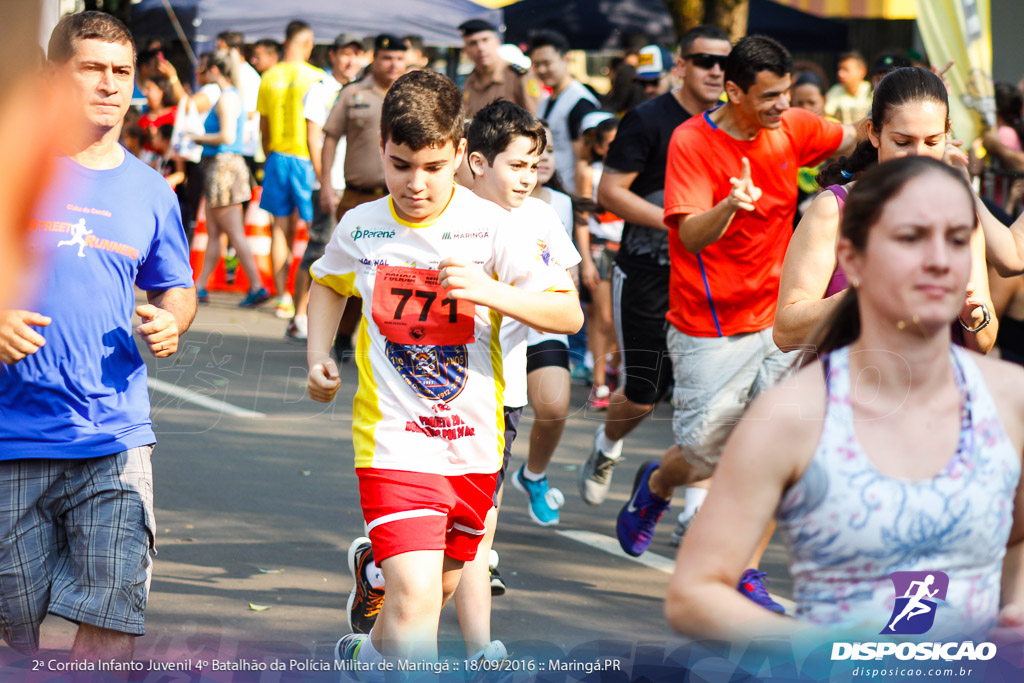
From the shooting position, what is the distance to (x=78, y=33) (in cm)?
381

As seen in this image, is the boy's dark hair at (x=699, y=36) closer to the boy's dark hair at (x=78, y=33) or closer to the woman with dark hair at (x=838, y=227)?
the woman with dark hair at (x=838, y=227)

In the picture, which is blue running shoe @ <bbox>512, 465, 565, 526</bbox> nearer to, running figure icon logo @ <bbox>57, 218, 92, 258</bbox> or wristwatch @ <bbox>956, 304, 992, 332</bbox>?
wristwatch @ <bbox>956, 304, 992, 332</bbox>

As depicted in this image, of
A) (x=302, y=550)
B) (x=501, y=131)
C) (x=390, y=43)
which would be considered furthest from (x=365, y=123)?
(x=501, y=131)

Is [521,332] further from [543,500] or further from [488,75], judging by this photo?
[488,75]

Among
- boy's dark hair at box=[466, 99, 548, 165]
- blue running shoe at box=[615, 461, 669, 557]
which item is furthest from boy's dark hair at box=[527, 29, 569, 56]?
boy's dark hair at box=[466, 99, 548, 165]

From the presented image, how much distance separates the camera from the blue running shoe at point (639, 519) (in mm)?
5961

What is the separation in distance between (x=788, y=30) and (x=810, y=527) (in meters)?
20.1

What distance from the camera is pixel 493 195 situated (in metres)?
5.05

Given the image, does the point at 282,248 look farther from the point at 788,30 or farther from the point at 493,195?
the point at 788,30

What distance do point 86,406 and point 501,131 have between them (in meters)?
2.06

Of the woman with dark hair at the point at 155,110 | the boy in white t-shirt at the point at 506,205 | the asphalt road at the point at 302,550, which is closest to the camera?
the boy in white t-shirt at the point at 506,205

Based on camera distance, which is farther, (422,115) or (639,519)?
(639,519)

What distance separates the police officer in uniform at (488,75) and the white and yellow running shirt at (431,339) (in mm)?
5547

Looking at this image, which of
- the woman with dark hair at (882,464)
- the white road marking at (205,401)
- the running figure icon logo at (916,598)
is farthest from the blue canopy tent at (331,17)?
the running figure icon logo at (916,598)
